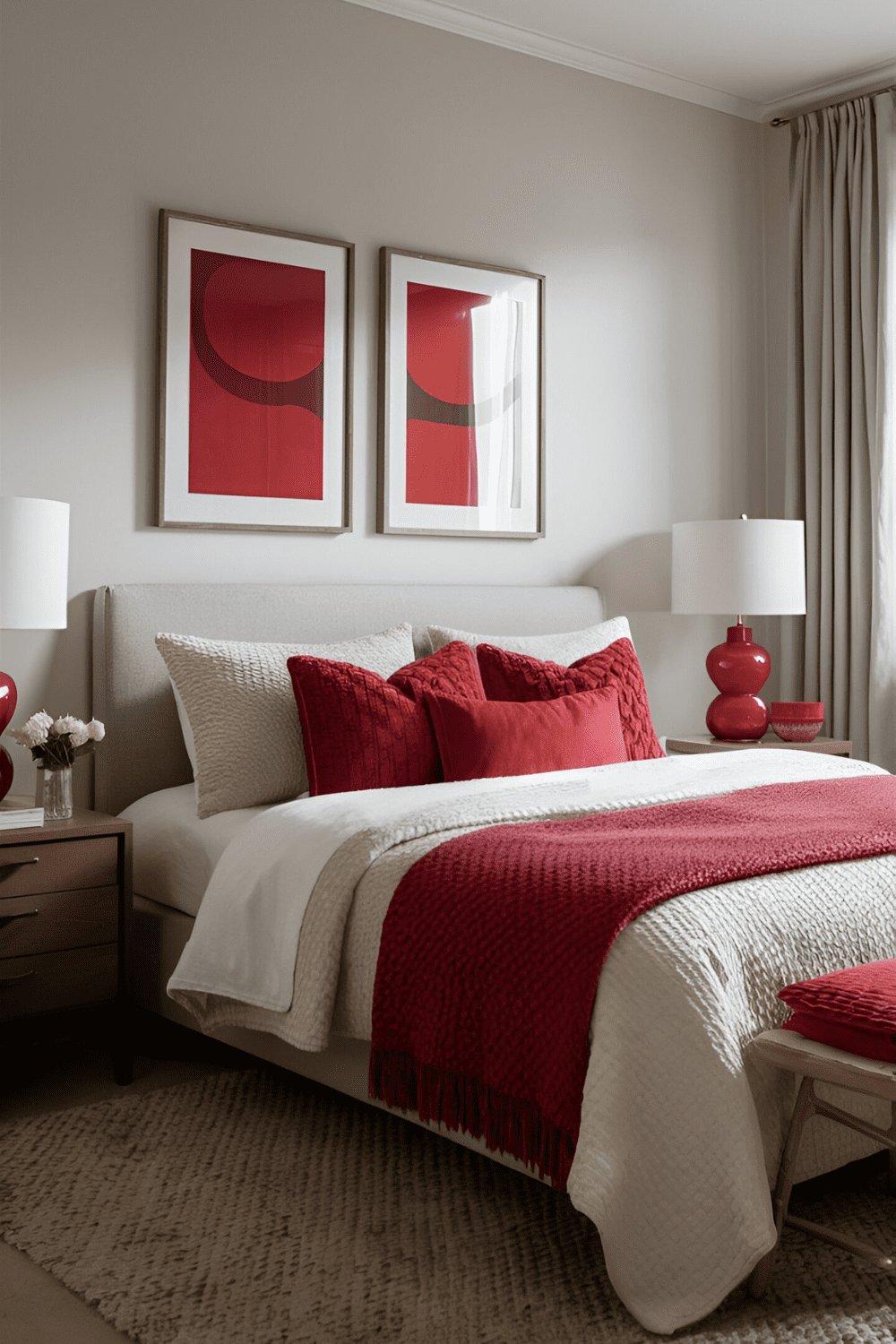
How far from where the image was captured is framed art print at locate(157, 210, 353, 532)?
3547 mm

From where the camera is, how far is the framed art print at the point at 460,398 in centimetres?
398

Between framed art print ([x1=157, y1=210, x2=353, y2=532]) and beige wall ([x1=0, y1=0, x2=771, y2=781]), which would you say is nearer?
beige wall ([x1=0, y1=0, x2=771, y2=781])

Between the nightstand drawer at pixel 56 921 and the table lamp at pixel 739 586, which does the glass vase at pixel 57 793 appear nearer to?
the nightstand drawer at pixel 56 921

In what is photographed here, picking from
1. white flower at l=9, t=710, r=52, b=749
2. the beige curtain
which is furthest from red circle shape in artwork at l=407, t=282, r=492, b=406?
white flower at l=9, t=710, r=52, b=749

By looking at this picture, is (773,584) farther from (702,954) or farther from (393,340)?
(702,954)

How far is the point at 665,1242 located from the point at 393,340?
284cm

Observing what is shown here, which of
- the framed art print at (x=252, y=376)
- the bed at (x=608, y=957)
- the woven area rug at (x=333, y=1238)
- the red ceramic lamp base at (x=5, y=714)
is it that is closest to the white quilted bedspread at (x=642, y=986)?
the bed at (x=608, y=957)

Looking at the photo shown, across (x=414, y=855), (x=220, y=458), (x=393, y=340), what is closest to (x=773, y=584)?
(x=393, y=340)

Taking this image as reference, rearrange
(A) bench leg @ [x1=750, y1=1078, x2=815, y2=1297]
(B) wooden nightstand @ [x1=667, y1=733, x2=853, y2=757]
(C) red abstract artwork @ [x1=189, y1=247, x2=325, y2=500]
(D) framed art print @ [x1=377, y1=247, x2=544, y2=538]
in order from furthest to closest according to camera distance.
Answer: (B) wooden nightstand @ [x1=667, y1=733, x2=853, y2=757], (D) framed art print @ [x1=377, y1=247, x2=544, y2=538], (C) red abstract artwork @ [x1=189, y1=247, x2=325, y2=500], (A) bench leg @ [x1=750, y1=1078, x2=815, y2=1297]

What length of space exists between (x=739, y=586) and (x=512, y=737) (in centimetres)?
150

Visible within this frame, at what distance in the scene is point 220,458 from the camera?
363cm

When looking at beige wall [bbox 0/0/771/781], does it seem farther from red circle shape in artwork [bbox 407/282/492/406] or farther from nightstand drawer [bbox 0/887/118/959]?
nightstand drawer [bbox 0/887/118/959]

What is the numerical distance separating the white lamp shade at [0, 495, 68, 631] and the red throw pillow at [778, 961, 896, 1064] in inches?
69.5

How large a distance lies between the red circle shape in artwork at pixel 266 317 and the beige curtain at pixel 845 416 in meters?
1.99
